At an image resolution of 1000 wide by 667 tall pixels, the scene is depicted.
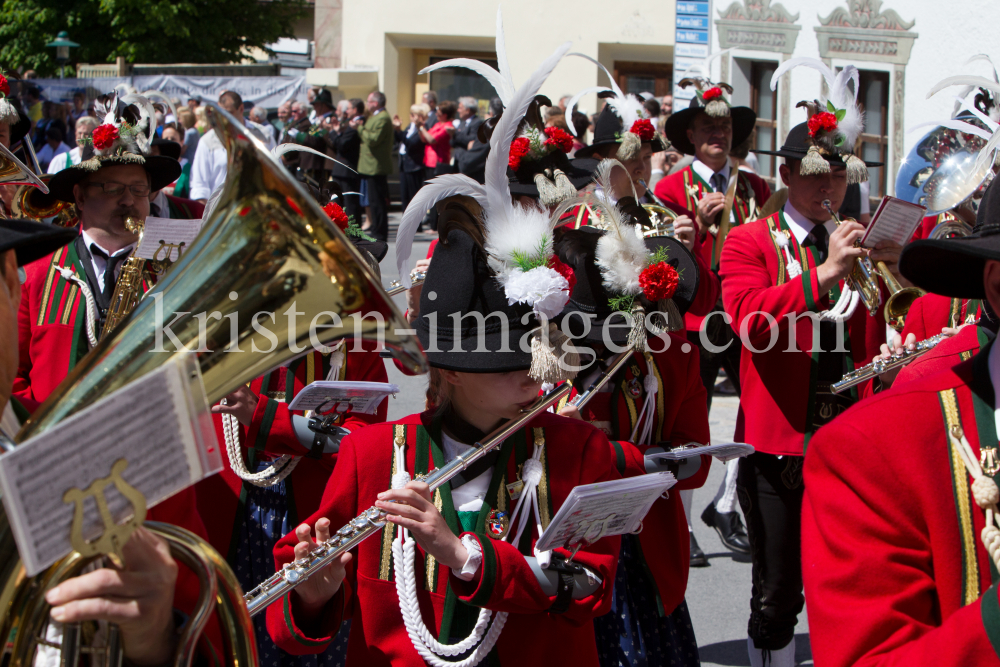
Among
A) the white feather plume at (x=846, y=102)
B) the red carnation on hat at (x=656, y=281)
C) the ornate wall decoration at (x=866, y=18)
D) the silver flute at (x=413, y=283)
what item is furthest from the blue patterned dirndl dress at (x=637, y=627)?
the ornate wall decoration at (x=866, y=18)

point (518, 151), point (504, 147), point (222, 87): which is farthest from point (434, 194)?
point (222, 87)

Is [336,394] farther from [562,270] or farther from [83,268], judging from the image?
[83,268]

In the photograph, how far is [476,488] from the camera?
2.20m

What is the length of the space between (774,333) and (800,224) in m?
0.50

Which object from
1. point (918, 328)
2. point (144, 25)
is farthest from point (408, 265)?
point (144, 25)

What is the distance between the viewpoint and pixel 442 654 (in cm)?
204

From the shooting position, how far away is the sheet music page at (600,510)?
1889mm

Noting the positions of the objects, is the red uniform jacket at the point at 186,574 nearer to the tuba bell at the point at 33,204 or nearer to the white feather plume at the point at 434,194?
the white feather plume at the point at 434,194

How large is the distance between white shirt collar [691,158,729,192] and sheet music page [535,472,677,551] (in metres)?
4.00

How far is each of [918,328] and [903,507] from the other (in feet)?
7.06

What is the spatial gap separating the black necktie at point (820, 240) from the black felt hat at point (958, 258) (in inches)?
85.8

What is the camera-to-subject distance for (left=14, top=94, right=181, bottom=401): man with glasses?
3160 mm

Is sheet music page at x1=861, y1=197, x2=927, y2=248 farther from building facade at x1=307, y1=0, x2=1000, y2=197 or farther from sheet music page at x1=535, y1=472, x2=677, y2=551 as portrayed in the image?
building facade at x1=307, y1=0, x2=1000, y2=197

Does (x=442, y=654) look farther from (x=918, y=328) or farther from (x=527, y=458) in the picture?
(x=918, y=328)
